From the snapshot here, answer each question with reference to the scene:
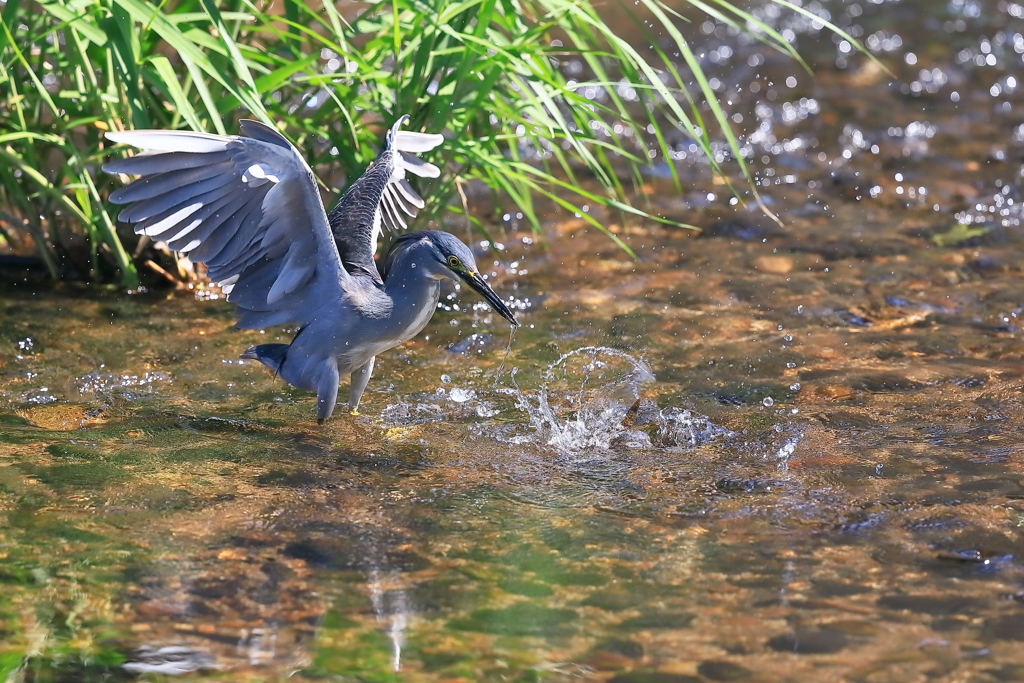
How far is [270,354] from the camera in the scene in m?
3.80

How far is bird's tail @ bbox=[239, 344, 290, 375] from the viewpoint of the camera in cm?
379

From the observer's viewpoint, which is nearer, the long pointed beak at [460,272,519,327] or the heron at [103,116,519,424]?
the heron at [103,116,519,424]

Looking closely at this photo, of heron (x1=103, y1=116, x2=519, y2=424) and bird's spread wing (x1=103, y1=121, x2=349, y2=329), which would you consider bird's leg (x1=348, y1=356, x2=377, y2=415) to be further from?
bird's spread wing (x1=103, y1=121, x2=349, y2=329)

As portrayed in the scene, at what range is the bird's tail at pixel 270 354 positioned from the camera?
3789mm

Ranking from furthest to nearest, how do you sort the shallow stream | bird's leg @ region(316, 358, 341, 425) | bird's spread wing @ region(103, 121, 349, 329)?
bird's leg @ region(316, 358, 341, 425), bird's spread wing @ region(103, 121, 349, 329), the shallow stream

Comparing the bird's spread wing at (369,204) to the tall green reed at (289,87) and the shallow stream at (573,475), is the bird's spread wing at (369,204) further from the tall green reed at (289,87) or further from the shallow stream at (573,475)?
the shallow stream at (573,475)

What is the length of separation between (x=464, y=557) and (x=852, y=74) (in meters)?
5.81

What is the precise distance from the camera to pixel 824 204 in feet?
20.0

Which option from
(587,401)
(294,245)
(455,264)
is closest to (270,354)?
(294,245)

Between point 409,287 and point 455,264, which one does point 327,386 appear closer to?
point 409,287

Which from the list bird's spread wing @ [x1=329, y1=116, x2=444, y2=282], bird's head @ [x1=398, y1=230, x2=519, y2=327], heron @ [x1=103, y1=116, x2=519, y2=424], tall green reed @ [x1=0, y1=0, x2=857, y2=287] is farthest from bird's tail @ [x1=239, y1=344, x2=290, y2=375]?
tall green reed @ [x1=0, y1=0, x2=857, y2=287]

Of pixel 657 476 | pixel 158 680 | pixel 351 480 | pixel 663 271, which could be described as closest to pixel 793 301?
pixel 663 271

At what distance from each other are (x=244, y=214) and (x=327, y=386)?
58cm

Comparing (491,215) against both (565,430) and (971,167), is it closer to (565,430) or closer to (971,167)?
(565,430)
